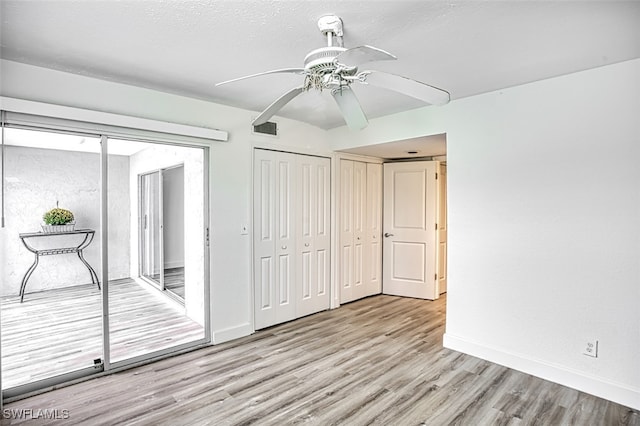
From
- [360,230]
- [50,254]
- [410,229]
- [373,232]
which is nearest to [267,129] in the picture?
[360,230]

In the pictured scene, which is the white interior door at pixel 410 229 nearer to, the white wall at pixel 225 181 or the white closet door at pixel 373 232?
the white closet door at pixel 373 232

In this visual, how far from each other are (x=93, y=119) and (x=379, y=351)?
307 centimetres

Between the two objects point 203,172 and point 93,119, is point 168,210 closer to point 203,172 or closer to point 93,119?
point 203,172

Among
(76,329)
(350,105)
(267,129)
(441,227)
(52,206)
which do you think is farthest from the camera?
(441,227)

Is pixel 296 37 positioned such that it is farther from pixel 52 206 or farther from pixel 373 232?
pixel 52 206

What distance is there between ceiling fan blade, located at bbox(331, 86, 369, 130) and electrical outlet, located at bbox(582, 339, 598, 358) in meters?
2.30

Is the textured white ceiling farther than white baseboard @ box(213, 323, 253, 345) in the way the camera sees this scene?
No

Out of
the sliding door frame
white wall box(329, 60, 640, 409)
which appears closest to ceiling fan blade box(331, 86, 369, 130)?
white wall box(329, 60, 640, 409)

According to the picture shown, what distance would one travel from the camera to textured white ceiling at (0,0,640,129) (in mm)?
1672

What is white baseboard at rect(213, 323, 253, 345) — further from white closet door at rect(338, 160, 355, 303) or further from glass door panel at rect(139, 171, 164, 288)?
glass door panel at rect(139, 171, 164, 288)

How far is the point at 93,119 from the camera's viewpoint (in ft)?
8.25

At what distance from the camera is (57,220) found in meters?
4.17

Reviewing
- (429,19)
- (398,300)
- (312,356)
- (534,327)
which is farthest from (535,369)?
(429,19)

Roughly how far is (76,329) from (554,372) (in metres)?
4.49
